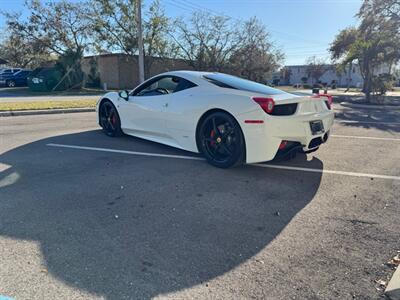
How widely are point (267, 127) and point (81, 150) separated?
3355 millimetres

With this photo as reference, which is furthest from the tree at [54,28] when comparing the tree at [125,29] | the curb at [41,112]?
the curb at [41,112]

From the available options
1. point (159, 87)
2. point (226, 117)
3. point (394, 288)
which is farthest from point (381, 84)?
point (394, 288)

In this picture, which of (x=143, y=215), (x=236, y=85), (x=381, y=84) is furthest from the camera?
(x=381, y=84)

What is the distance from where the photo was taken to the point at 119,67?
99.1 ft

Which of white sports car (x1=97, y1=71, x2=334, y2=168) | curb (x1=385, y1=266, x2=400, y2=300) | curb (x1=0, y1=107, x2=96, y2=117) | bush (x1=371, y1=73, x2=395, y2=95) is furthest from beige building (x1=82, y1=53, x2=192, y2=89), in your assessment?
curb (x1=385, y1=266, x2=400, y2=300)

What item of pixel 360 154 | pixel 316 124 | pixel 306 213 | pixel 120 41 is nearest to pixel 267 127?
pixel 316 124

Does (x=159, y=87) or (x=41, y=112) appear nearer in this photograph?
(x=159, y=87)

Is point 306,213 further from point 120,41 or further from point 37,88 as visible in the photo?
point 120,41

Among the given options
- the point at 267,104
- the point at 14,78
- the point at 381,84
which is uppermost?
the point at 14,78

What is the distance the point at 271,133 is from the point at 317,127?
83 centimetres

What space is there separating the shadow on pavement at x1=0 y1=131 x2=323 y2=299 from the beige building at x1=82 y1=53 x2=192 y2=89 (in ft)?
88.7

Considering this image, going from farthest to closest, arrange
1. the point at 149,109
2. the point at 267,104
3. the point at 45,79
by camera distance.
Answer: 1. the point at 45,79
2. the point at 149,109
3. the point at 267,104

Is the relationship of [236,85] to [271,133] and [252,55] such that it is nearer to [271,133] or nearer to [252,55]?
[271,133]

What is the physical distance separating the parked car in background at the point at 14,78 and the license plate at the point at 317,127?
29.7 m
